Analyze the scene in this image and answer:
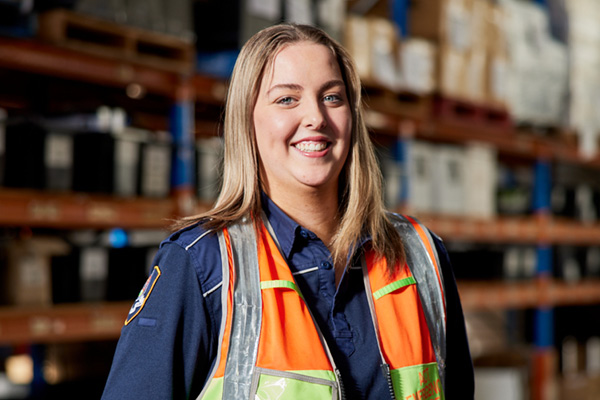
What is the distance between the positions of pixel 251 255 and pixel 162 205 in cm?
270

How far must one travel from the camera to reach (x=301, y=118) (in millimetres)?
1638

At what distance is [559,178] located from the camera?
854cm

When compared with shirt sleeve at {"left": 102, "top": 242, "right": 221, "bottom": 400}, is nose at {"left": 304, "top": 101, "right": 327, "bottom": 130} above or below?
above

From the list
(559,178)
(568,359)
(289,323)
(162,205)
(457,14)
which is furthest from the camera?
(559,178)

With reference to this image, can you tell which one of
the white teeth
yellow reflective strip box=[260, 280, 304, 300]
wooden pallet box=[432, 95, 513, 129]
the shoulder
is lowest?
yellow reflective strip box=[260, 280, 304, 300]

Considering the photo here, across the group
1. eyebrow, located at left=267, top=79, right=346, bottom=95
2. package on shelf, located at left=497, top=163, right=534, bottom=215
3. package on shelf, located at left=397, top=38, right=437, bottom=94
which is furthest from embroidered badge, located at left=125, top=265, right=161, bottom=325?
package on shelf, located at left=497, top=163, right=534, bottom=215

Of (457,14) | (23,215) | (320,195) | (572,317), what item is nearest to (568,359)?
(572,317)

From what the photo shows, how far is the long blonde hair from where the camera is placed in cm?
165

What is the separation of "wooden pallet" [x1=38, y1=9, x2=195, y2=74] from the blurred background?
1 cm

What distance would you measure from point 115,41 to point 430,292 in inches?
113

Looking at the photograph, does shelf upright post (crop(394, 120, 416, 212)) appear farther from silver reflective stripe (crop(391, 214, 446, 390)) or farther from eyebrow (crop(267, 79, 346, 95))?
eyebrow (crop(267, 79, 346, 95))

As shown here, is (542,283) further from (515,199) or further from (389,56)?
(389,56)

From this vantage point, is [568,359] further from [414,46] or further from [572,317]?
[414,46]

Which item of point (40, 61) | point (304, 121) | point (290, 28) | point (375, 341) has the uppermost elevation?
point (40, 61)
